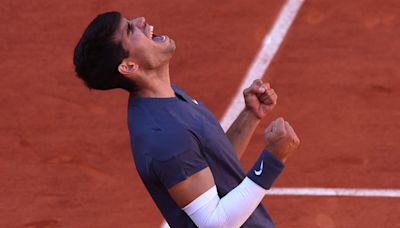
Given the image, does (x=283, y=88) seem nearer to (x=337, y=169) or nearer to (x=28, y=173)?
(x=337, y=169)

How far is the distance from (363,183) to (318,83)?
2.93ft

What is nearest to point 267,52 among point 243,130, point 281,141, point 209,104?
point 209,104

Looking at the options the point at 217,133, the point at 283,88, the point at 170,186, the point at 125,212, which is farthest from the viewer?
the point at 283,88

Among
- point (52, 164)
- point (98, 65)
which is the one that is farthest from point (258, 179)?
point (52, 164)

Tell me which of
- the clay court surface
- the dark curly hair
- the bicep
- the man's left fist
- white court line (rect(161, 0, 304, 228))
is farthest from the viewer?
white court line (rect(161, 0, 304, 228))

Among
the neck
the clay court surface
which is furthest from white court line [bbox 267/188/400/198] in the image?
the neck

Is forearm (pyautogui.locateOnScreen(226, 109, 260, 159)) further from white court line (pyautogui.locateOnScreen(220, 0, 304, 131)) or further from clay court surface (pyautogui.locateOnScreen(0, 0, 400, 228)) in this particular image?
white court line (pyautogui.locateOnScreen(220, 0, 304, 131))

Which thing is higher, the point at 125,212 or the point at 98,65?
the point at 98,65

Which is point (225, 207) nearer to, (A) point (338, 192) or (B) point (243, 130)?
(B) point (243, 130)

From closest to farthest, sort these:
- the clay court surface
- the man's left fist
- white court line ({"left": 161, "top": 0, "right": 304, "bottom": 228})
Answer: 1. the man's left fist
2. the clay court surface
3. white court line ({"left": 161, "top": 0, "right": 304, "bottom": 228})

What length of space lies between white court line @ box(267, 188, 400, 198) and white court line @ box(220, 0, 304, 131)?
0.63 m

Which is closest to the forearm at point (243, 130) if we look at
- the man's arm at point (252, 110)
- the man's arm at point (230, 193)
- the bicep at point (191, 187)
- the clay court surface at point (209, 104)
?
the man's arm at point (252, 110)

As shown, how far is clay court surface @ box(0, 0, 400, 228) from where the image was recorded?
6.04m

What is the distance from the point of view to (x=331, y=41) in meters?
6.89
